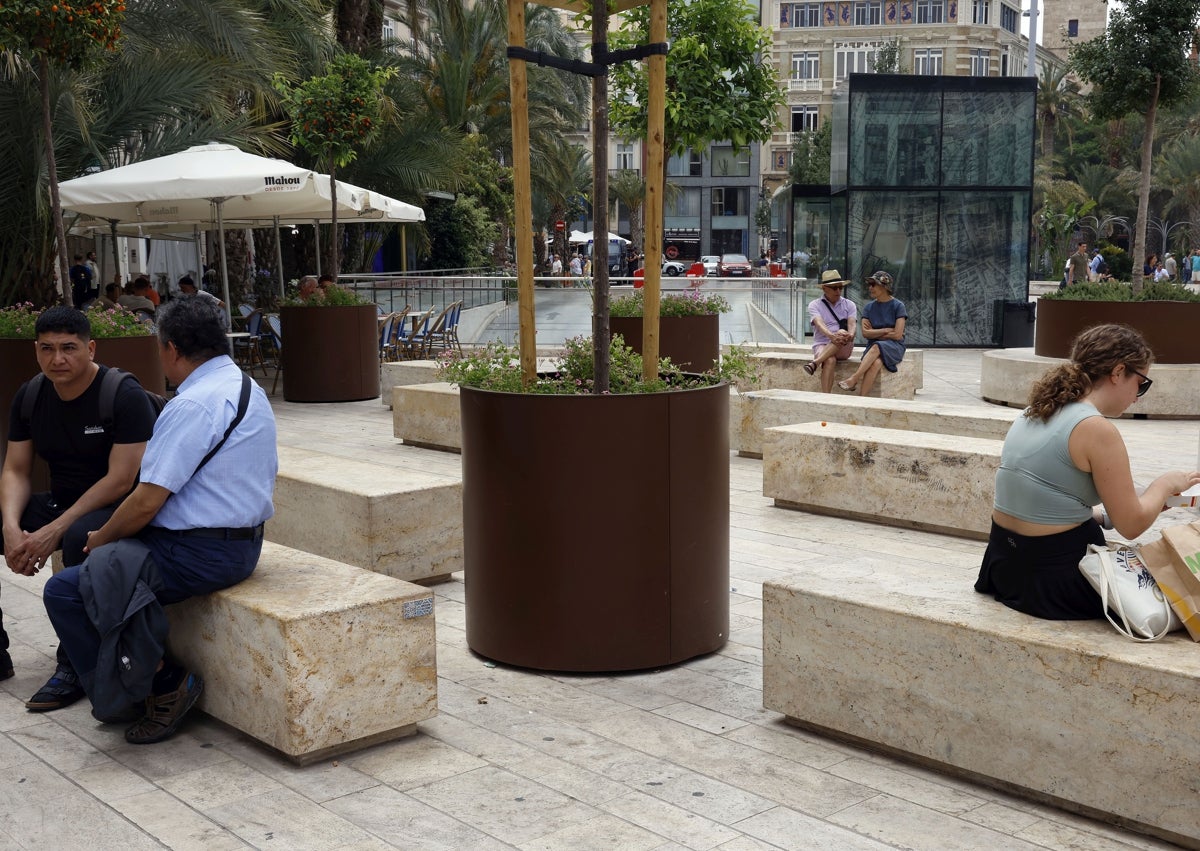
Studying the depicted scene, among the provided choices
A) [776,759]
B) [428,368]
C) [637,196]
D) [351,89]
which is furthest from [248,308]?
[637,196]

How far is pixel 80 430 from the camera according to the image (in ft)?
15.9

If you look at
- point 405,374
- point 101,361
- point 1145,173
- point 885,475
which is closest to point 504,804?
point 885,475

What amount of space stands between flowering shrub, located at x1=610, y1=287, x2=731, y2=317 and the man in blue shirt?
23.2 ft

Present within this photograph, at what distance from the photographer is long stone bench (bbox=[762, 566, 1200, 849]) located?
11.5ft

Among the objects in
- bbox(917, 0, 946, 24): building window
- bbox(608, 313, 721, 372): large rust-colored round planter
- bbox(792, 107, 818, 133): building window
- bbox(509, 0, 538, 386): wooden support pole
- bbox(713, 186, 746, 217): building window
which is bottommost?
bbox(608, 313, 721, 372): large rust-colored round planter

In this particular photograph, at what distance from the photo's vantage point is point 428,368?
12.9m

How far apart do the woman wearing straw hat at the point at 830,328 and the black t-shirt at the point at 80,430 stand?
7680 millimetres

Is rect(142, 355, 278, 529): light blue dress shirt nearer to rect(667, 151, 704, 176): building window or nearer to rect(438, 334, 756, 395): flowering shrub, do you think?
rect(438, 334, 756, 395): flowering shrub

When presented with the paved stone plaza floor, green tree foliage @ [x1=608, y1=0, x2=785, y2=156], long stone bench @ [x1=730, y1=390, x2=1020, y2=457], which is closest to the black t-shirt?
the paved stone plaza floor

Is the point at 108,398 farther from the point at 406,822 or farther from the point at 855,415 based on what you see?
the point at 855,415

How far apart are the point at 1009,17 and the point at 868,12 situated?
10.1 meters

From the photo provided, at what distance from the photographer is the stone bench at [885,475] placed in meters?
7.27

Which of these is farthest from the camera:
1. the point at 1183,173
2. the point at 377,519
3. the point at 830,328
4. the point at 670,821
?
the point at 1183,173

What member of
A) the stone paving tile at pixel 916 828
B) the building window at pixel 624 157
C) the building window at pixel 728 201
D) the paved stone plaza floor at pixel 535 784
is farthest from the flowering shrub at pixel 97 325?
the building window at pixel 728 201
